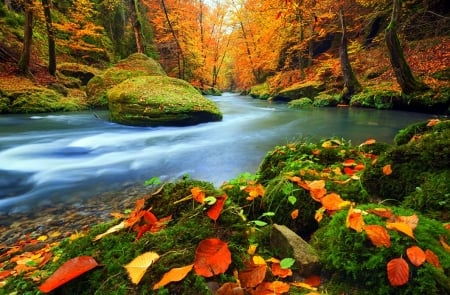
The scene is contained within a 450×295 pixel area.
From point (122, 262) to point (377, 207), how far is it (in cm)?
140

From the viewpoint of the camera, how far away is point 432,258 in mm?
1287

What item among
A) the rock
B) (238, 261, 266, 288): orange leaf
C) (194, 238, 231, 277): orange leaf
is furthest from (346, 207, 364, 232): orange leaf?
(194, 238, 231, 277): orange leaf

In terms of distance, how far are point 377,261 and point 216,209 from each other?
2.72 feet

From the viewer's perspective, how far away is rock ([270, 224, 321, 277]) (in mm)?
1531

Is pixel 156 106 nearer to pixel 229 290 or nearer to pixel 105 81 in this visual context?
pixel 105 81

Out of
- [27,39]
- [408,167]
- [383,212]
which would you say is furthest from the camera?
[27,39]

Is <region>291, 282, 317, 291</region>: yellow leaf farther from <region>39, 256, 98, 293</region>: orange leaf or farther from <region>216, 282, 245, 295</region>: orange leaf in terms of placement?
<region>39, 256, 98, 293</region>: orange leaf

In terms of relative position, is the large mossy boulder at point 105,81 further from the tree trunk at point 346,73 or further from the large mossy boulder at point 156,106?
the tree trunk at point 346,73

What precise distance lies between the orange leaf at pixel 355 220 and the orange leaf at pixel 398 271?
20 centimetres

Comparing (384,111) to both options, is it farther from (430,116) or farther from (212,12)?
(212,12)

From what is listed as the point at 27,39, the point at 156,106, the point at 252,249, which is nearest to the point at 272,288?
the point at 252,249

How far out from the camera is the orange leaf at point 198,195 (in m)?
1.80

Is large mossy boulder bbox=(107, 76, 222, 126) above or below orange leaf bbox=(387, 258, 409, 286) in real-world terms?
above

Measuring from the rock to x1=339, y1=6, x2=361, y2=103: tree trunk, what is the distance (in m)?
14.3
